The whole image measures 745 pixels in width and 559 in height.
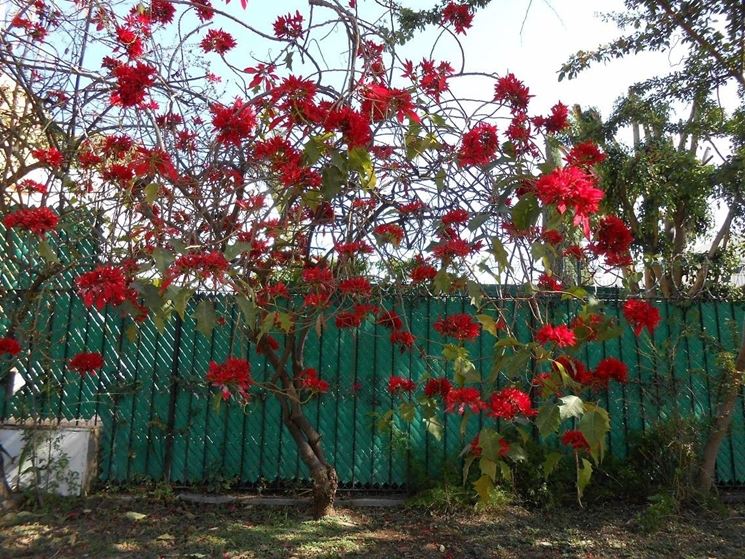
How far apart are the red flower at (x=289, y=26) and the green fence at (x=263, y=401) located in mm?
2173

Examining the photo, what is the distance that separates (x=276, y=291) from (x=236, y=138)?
76cm

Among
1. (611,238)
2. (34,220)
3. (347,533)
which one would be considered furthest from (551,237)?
(347,533)

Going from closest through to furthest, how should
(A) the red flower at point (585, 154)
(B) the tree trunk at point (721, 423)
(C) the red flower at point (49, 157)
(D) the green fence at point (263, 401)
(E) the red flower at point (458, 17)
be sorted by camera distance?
(A) the red flower at point (585, 154) → (C) the red flower at point (49, 157) → (E) the red flower at point (458, 17) → (B) the tree trunk at point (721, 423) → (D) the green fence at point (263, 401)

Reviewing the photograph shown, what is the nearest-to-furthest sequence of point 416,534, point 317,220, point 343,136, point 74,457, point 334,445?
point 343,136 < point 317,220 < point 416,534 < point 74,457 < point 334,445

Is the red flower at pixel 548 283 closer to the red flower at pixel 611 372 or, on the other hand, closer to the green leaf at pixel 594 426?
the red flower at pixel 611 372

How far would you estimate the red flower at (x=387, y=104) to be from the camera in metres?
2.65

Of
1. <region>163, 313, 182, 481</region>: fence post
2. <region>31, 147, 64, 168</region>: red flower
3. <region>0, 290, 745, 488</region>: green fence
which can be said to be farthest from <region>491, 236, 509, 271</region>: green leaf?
<region>163, 313, 182, 481</region>: fence post

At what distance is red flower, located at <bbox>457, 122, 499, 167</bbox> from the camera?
2807 mm

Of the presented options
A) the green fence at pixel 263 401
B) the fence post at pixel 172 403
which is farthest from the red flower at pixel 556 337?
the fence post at pixel 172 403

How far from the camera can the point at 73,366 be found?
145 inches

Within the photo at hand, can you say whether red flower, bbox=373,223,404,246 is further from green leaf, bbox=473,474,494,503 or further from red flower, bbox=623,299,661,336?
green leaf, bbox=473,474,494,503

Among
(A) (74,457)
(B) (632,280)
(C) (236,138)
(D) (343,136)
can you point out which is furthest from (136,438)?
(B) (632,280)

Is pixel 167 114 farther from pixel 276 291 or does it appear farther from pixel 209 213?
pixel 276 291

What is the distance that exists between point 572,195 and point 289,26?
2150 millimetres
